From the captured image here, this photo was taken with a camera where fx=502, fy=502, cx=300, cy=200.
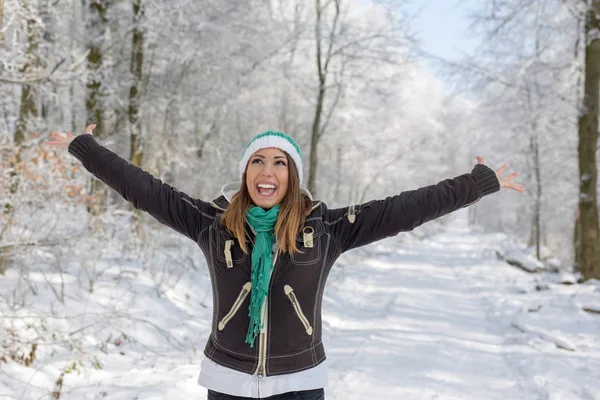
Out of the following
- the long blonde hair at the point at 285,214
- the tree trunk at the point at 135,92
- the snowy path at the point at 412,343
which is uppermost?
the tree trunk at the point at 135,92

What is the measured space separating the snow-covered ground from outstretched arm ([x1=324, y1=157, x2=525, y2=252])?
294cm

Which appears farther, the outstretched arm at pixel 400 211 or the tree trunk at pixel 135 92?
the tree trunk at pixel 135 92

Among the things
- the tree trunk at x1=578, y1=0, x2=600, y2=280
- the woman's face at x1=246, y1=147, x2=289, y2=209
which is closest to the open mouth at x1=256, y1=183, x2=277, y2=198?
the woman's face at x1=246, y1=147, x2=289, y2=209

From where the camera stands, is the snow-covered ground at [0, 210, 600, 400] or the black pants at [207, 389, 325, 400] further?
the snow-covered ground at [0, 210, 600, 400]

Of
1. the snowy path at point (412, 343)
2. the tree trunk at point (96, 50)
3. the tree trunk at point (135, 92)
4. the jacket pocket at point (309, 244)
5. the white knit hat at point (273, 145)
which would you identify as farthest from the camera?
the tree trunk at point (135, 92)

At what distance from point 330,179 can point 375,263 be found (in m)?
11.1

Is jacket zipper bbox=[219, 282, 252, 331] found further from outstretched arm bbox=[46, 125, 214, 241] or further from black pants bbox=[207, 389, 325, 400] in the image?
outstretched arm bbox=[46, 125, 214, 241]

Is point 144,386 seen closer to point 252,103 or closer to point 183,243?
point 183,243

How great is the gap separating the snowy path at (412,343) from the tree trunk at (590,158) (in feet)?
8.51

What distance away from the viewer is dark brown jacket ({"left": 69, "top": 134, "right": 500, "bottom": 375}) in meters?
2.14

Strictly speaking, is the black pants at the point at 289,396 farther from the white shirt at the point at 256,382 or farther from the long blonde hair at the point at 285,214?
the long blonde hair at the point at 285,214

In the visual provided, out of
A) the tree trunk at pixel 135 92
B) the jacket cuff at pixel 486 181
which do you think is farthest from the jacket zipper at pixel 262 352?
the tree trunk at pixel 135 92

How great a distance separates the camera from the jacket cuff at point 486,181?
7.79 ft

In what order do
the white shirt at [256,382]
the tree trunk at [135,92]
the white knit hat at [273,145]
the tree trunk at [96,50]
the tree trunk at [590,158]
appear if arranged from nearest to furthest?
the white shirt at [256,382] < the white knit hat at [273,145] < the tree trunk at [96,50] < the tree trunk at [590,158] < the tree trunk at [135,92]
